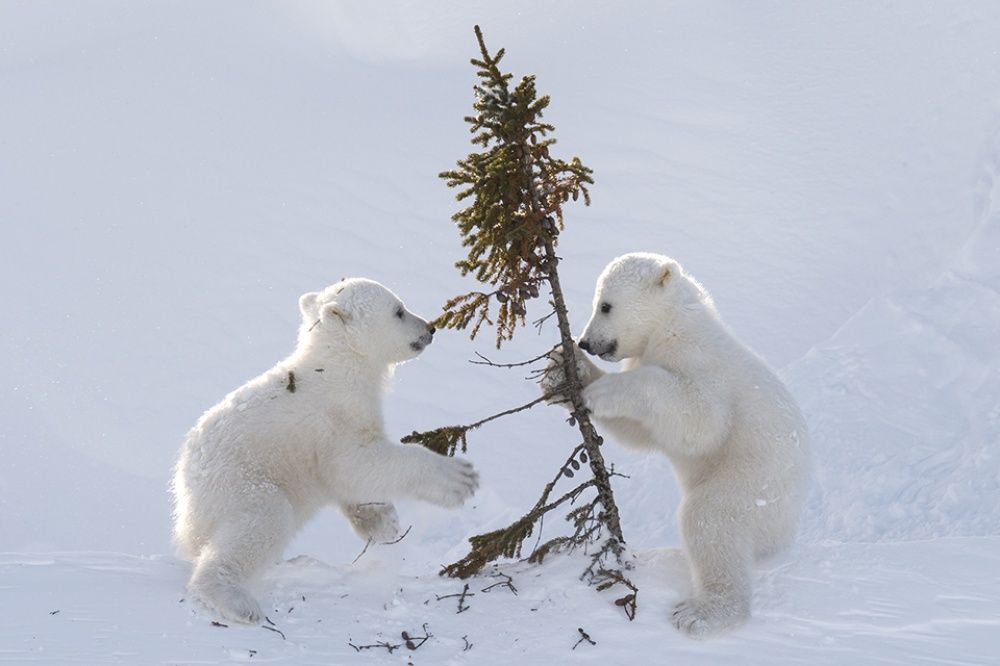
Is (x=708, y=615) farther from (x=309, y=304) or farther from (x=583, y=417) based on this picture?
(x=309, y=304)

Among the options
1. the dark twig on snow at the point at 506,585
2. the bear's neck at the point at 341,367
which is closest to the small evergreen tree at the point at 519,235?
the dark twig on snow at the point at 506,585

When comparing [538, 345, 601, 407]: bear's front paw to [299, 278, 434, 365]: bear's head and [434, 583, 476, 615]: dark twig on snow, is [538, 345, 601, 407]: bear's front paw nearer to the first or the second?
[299, 278, 434, 365]: bear's head

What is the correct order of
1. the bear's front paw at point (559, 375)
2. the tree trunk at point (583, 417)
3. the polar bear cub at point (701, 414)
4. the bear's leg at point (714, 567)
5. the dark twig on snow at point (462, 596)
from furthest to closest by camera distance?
the bear's front paw at point (559, 375) → the tree trunk at point (583, 417) → the polar bear cub at point (701, 414) → the dark twig on snow at point (462, 596) → the bear's leg at point (714, 567)

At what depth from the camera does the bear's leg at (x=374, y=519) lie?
21.4 ft

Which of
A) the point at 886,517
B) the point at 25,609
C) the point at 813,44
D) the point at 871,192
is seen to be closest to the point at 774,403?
the point at 25,609

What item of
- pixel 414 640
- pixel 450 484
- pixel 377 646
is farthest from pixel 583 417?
pixel 377 646

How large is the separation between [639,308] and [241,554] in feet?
8.17

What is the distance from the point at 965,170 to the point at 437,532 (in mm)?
10166

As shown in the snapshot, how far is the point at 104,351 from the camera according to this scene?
15.5m

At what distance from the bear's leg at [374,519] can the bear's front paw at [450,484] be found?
2.76ft

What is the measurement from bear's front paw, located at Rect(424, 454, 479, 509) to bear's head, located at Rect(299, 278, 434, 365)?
35.1 inches

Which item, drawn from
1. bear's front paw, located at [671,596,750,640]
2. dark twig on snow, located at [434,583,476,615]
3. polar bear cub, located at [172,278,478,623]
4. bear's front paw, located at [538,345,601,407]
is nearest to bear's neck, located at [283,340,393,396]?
polar bear cub, located at [172,278,478,623]

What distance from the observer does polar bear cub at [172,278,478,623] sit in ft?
18.2

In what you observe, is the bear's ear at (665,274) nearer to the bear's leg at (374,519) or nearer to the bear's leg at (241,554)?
the bear's leg at (374,519)
